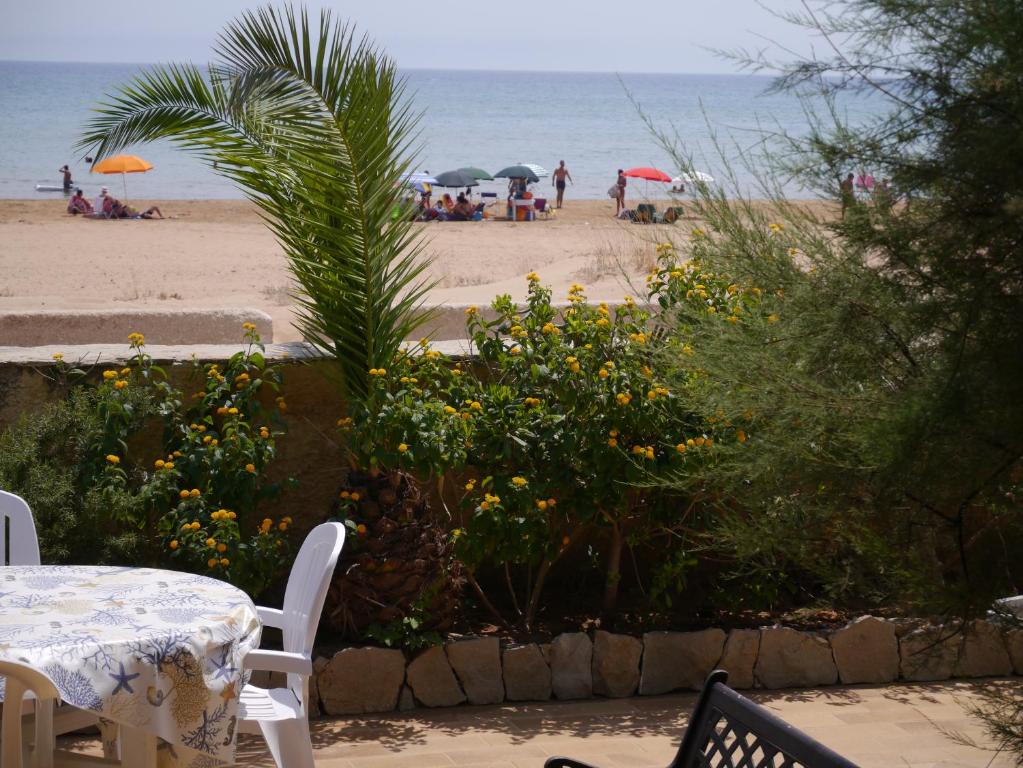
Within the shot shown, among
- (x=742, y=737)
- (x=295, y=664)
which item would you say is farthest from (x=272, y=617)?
(x=742, y=737)

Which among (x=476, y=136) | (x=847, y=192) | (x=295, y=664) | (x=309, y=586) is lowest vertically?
(x=295, y=664)

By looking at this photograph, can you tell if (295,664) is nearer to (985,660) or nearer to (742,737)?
(742,737)

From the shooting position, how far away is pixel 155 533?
15.1 feet

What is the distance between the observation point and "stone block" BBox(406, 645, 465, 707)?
4379mm

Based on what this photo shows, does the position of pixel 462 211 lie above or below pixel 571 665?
above

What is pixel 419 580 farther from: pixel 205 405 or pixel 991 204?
pixel 991 204

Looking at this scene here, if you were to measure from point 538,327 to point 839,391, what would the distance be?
7.24 ft

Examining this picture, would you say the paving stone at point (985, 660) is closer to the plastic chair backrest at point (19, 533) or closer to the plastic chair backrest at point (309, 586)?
the plastic chair backrest at point (309, 586)

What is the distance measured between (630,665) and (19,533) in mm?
2354

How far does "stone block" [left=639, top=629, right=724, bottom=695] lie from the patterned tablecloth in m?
2.01

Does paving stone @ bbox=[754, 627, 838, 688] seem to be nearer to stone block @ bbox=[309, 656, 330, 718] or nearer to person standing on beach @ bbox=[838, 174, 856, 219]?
stone block @ bbox=[309, 656, 330, 718]

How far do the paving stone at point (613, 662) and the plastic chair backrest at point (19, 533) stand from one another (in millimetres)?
2144

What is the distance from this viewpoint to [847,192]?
279 centimetres

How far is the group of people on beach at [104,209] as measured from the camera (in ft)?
84.3
